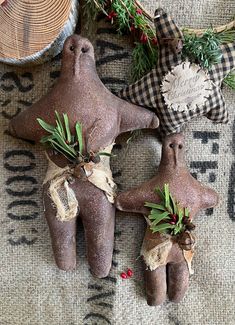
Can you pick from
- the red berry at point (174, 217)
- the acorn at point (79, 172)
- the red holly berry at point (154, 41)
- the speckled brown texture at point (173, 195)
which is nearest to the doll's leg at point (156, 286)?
the speckled brown texture at point (173, 195)

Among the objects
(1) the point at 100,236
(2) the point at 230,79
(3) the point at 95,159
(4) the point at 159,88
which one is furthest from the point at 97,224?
(2) the point at 230,79

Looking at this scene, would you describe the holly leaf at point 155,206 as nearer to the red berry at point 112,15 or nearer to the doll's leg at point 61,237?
the doll's leg at point 61,237

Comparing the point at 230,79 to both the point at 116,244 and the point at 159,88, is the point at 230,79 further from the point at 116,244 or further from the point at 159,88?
the point at 116,244

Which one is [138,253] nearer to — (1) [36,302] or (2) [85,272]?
(2) [85,272]

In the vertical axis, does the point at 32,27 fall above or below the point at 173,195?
above

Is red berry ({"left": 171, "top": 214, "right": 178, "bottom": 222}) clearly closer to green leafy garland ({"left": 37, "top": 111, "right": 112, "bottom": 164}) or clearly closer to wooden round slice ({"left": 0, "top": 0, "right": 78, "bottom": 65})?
green leafy garland ({"left": 37, "top": 111, "right": 112, "bottom": 164})

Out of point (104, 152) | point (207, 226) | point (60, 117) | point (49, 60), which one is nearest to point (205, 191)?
point (207, 226)
